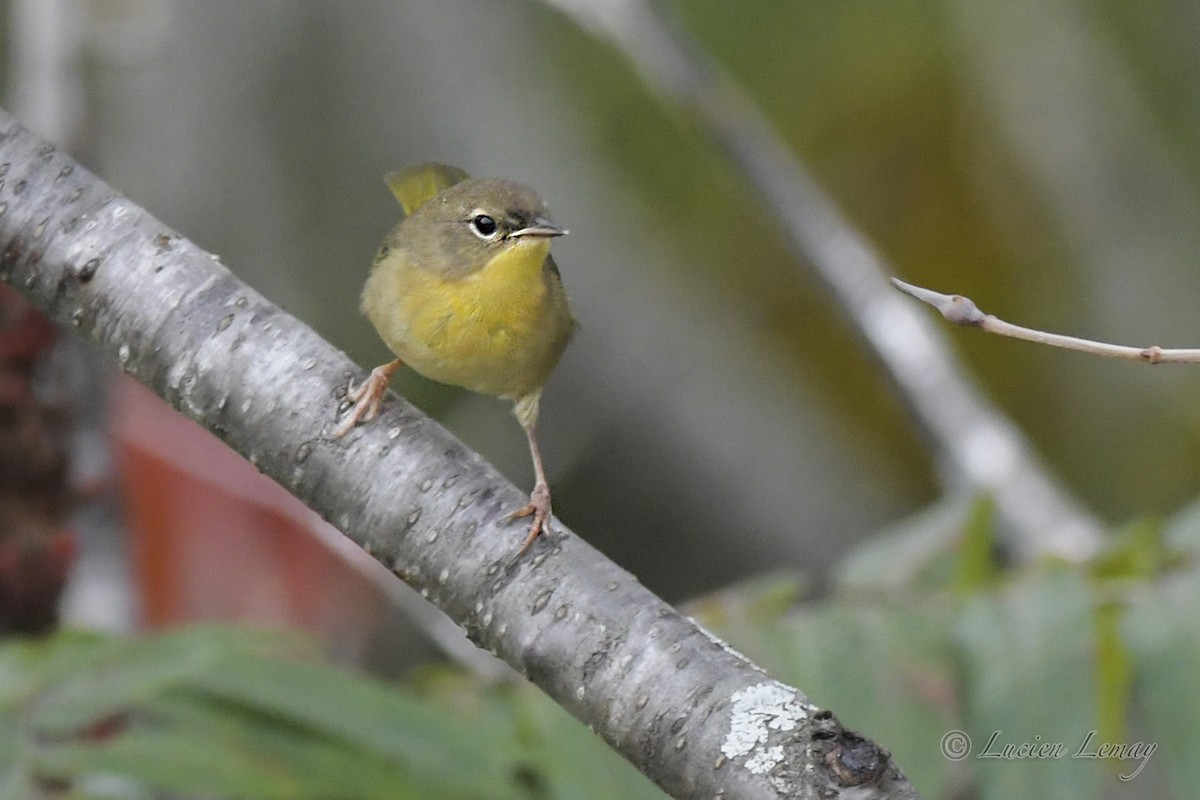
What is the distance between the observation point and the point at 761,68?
6.76 meters

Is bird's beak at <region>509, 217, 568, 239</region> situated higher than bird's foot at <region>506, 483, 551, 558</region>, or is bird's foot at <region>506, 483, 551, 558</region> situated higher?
bird's beak at <region>509, 217, 568, 239</region>

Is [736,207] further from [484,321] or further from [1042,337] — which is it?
[1042,337]

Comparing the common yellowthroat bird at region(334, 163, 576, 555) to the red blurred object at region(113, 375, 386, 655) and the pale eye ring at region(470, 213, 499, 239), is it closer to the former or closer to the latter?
the pale eye ring at region(470, 213, 499, 239)

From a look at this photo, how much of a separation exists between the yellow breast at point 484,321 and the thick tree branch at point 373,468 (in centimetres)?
84

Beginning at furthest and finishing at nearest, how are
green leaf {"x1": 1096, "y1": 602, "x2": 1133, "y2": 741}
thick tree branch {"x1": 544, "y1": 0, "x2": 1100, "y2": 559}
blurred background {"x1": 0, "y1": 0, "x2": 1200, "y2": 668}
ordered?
blurred background {"x1": 0, "y1": 0, "x2": 1200, "y2": 668}
thick tree branch {"x1": 544, "y1": 0, "x2": 1100, "y2": 559}
green leaf {"x1": 1096, "y1": 602, "x2": 1133, "y2": 741}

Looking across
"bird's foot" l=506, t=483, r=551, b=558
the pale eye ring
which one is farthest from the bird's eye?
"bird's foot" l=506, t=483, r=551, b=558

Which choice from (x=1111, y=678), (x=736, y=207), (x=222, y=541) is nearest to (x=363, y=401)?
(x=1111, y=678)

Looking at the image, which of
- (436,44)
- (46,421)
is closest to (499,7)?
(436,44)

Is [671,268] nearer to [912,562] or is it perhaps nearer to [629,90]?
[629,90]

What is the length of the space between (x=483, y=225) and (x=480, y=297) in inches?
7.5

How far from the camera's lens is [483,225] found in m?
2.81

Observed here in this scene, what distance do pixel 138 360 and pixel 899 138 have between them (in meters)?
5.53

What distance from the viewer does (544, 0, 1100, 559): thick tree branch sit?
4.58 meters

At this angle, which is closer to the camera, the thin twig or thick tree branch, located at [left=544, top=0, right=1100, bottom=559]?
the thin twig
